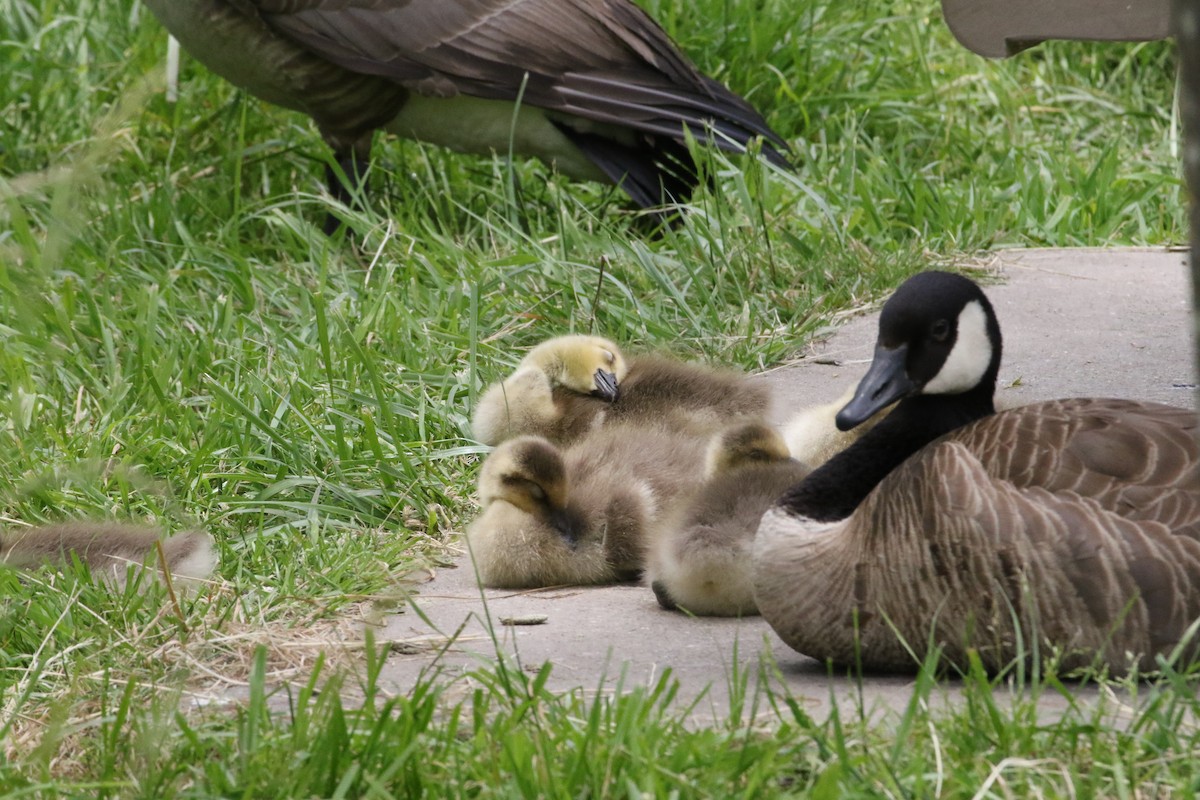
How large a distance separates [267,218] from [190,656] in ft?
11.5

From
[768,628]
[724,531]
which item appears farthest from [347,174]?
[768,628]

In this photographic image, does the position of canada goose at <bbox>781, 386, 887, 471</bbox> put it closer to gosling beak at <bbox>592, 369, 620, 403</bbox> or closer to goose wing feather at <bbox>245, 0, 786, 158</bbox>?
gosling beak at <bbox>592, 369, 620, 403</bbox>

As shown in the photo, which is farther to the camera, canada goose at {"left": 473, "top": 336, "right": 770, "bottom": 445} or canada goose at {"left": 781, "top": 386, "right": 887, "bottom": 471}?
canada goose at {"left": 473, "top": 336, "right": 770, "bottom": 445}

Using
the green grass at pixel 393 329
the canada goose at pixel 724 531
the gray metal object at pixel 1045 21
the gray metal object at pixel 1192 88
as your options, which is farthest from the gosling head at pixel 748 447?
the gray metal object at pixel 1192 88

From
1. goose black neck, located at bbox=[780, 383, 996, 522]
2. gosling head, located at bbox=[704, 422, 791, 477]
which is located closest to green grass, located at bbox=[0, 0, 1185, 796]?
goose black neck, located at bbox=[780, 383, 996, 522]

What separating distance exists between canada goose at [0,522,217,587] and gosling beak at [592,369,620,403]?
1.07 m

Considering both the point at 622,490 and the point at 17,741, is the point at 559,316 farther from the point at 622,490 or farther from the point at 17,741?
the point at 17,741

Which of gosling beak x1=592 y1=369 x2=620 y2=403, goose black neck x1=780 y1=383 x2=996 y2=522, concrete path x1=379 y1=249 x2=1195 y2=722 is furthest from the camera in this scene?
gosling beak x1=592 y1=369 x2=620 y2=403

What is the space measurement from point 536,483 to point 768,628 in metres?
0.65

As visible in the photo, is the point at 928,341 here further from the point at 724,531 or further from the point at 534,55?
the point at 534,55

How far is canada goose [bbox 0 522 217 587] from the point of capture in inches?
137

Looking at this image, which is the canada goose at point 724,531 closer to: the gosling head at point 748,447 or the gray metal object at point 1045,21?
the gosling head at point 748,447

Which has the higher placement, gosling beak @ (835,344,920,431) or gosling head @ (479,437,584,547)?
gosling beak @ (835,344,920,431)

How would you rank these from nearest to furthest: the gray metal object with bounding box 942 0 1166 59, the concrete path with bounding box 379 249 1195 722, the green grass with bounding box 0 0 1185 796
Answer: the green grass with bounding box 0 0 1185 796 → the concrete path with bounding box 379 249 1195 722 → the gray metal object with bounding box 942 0 1166 59
